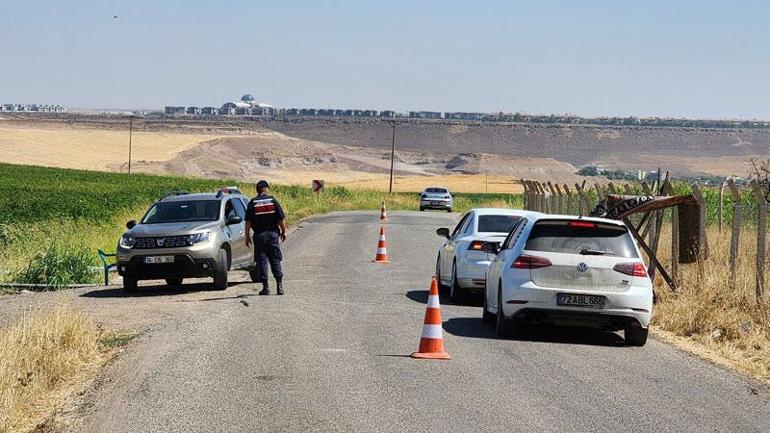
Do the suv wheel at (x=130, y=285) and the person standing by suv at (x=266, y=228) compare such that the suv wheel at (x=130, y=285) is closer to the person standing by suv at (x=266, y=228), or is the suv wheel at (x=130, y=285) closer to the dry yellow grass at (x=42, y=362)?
the person standing by suv at (x=266, y=228)

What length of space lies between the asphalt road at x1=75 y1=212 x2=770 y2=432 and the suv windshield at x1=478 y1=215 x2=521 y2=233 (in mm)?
2269

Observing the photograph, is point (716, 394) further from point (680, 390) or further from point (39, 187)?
point (39, 187)

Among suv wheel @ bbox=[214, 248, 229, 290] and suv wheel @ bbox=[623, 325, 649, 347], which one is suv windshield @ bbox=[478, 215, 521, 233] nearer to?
suv wheel @ bbox=[214, 248, 229, 290]

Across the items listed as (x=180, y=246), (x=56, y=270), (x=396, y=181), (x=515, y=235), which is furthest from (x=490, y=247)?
(x=396, y=181)

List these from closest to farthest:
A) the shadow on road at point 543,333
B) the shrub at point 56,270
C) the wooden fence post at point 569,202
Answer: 1. the shadow on road at point 543,333
2. the shrub at point 56,270
3. the wooden fence post at point 569,202

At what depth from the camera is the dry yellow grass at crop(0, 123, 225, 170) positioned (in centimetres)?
14258

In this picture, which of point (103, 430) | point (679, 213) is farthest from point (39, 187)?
point (103, 430)

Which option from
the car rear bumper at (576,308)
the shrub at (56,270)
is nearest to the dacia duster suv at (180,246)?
the shrub at (56,270)

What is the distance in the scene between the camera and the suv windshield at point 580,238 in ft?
50.7

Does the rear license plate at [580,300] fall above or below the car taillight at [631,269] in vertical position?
below

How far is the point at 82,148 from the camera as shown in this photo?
550 feet

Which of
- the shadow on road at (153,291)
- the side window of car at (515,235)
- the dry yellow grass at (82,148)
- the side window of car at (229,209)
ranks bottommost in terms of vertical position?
the dry yellow grass at (82,148)

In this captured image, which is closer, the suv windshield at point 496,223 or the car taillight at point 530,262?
the car taillight at point 530,262

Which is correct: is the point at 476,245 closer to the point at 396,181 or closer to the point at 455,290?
the point at 455,290
